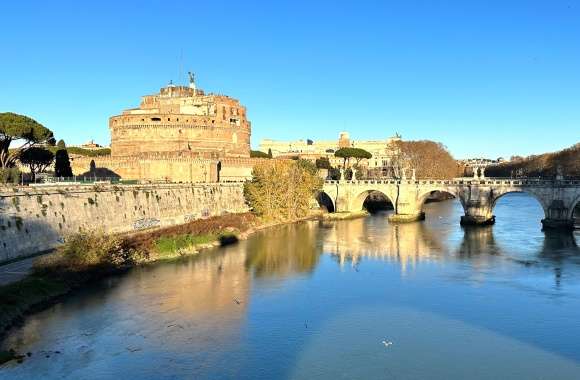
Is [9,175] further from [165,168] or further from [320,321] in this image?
[165,168]

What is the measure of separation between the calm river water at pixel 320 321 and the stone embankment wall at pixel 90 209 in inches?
136

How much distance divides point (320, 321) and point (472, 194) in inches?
917

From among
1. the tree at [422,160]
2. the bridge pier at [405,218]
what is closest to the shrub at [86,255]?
the bridge pier at [405,218]

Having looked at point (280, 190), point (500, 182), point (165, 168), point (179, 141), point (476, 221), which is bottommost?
point (476, 221)

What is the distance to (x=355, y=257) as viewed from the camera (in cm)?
2344

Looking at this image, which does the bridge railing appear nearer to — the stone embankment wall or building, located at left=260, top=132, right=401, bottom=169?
the stone embankment wall

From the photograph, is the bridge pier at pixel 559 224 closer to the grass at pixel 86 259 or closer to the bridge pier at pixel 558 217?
the bridge pier at pixel 558 217

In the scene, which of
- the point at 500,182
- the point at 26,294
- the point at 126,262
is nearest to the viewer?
the point at 26,294

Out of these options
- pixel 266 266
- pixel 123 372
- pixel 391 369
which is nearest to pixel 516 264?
pixel 266 266

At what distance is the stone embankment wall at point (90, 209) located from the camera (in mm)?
18078

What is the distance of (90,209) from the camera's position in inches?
895

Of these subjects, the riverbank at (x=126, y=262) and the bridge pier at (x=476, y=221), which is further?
the bridge pier at (x=476, y=221)

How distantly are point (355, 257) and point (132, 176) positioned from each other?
21.9 m

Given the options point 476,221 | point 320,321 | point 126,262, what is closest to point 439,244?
point 476,221
